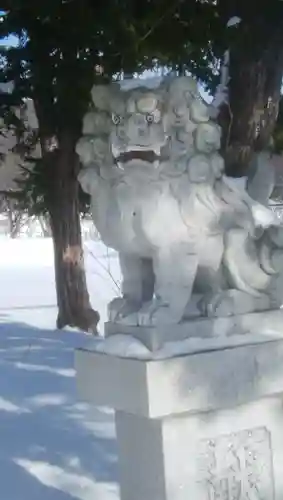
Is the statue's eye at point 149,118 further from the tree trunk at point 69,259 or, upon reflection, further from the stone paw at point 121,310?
the tree trunk at point 69,259

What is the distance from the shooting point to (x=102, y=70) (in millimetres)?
4355

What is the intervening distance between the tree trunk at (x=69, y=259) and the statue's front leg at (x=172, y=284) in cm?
533

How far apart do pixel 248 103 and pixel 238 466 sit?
2.38m

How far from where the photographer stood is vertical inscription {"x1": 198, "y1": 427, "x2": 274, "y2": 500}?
257 cm

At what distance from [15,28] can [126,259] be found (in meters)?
1.84

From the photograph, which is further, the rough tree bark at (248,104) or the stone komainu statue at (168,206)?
the rough tree bark at (248,104)

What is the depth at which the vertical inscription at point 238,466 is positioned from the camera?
101 inches

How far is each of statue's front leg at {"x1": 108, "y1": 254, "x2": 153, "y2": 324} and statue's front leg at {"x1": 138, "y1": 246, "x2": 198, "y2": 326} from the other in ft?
0.39

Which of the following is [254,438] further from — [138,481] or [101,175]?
[101,175]

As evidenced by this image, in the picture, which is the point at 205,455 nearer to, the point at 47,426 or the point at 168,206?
the point at 168,206

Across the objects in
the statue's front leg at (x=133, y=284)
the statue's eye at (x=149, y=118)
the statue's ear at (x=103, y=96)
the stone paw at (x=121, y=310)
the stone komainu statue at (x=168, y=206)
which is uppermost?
the statue's ear at (x=103, y=96)

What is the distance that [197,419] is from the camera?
2547 millimetres

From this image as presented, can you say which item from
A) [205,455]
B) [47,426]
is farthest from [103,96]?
[47,426]

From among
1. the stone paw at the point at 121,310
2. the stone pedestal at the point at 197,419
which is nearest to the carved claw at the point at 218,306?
the stone pedestal at the point at 197,419
